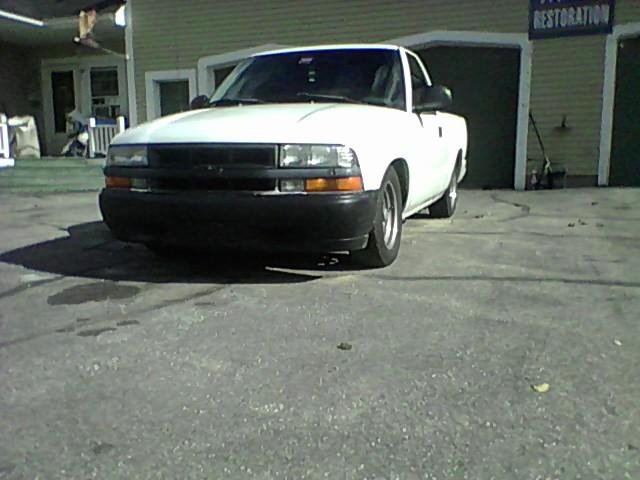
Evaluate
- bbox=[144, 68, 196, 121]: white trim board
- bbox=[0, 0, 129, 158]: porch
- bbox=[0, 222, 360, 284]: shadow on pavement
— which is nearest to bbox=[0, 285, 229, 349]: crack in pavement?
bbox=[0, 222, 360, 284]: shadow on pavement

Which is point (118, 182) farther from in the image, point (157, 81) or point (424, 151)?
point (157, 81)

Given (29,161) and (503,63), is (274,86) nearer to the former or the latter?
(503,63)

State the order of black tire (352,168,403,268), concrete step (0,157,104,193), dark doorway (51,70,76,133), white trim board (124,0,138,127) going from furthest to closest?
dark doorway (51,70,76,133) → white trim board (124,0,138,127) → concrete step (0,157,104,193) → black tire (352,168,403,268)

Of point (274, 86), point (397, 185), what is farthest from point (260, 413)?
point (274, 86)

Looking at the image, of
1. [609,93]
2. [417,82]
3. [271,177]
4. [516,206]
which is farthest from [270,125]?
[609,93]

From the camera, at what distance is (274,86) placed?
5.41 meters

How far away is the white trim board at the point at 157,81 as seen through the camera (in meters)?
13.7

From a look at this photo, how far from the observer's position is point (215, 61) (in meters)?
13.3

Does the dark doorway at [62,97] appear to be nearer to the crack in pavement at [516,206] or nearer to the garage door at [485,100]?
the garage door at [485,100]

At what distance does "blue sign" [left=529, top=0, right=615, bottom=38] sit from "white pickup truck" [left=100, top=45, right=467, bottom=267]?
7.11 meters

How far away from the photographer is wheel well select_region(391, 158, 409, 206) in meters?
4.90

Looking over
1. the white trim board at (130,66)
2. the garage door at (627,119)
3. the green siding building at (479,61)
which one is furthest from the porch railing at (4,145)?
the garage door at (627,119)

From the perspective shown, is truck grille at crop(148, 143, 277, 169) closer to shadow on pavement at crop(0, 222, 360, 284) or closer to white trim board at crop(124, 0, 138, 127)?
shadow on pavement at crop(0, 222, 360, 284)

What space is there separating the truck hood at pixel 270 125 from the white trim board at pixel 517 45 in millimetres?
7327
